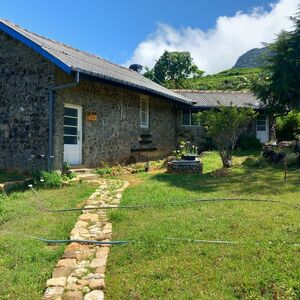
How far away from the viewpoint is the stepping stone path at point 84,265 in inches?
149

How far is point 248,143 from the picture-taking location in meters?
20.8

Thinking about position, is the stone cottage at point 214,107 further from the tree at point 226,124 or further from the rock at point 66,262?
the rock at point 66,262

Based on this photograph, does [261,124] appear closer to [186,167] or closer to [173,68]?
[186,167]

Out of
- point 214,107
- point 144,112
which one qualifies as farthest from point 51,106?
point 214,107

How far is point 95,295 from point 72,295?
0.23 m

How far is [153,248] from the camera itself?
471 cm

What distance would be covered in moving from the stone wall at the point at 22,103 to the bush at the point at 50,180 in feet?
3.41

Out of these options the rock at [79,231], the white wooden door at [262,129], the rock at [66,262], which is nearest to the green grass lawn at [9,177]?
the rock at [79,231]

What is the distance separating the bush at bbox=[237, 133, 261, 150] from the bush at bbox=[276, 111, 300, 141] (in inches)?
124

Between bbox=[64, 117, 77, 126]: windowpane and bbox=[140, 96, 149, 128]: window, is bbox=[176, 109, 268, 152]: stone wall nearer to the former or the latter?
bbox=[140, 96, 149, 128]: window

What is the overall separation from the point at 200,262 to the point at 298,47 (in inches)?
440

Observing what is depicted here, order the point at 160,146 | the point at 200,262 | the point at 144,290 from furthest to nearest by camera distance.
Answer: the point at 160,146 < the point at 200,262 < the point at 144,290

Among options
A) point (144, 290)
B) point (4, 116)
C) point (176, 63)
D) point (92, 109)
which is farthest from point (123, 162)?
point (176, 63)

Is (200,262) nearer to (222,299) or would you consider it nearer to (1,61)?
(222,299)
